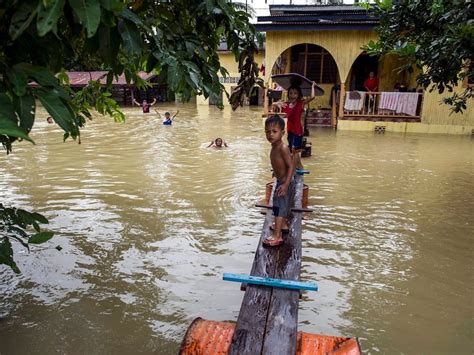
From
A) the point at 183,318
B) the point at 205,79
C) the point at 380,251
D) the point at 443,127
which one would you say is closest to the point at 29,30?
the point at 205,79

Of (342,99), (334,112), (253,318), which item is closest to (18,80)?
(253,318)

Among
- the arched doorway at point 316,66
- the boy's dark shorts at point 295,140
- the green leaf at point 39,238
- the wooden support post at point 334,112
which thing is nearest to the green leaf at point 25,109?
the green leaf at point 39,238

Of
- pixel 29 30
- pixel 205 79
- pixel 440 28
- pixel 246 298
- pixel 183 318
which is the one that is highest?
pixel 440 28

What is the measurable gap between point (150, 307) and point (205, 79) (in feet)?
8.51

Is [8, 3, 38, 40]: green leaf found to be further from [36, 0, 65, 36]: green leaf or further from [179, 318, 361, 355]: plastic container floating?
[179, 318, 361, 355]: plastic container floating

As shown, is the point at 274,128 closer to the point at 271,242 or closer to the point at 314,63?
the point at 271,242

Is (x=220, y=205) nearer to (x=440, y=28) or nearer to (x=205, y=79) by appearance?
(x=440, y=28)

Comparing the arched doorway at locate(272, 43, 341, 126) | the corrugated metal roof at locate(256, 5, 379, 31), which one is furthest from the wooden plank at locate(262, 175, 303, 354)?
the arched doorway at locate(272, 43, 341, 126)

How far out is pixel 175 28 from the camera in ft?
8.18

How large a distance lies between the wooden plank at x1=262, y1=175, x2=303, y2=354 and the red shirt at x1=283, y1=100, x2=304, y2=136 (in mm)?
3506

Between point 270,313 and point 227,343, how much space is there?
0.37 m

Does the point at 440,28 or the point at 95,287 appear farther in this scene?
the point at 440,28

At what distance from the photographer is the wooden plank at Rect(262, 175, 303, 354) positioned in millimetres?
2447

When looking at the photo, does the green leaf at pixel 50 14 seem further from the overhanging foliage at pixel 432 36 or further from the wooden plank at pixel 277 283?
the overhanging foliage at pixel 432 36
